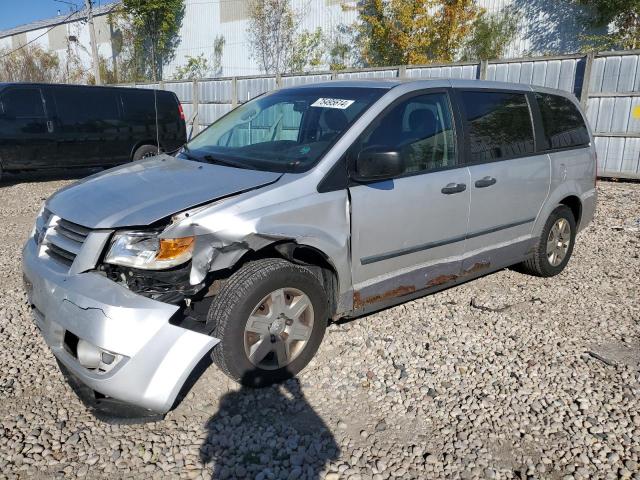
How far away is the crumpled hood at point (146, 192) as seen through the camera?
8.67 ft

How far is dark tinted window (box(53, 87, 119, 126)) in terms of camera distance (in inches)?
372

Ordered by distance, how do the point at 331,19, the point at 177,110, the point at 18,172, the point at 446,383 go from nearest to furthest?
the point at 446,383 < the point at 18,172 < the point at 177,110 < the point at 331,19

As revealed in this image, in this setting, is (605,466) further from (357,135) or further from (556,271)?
Answer: (556,271)

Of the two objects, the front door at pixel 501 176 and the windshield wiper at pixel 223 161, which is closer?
the windshield wiper at pixel 223 161

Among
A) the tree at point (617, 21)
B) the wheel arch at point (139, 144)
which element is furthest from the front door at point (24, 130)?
the tree at point (617, 21)

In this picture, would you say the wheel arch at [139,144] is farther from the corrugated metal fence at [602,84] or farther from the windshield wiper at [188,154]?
the windshield wiper at [188,154]

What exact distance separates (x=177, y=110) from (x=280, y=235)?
30.0 ft

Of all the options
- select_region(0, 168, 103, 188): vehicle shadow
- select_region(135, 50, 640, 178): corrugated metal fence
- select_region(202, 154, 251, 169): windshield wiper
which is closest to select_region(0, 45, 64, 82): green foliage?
select_region(0, 168, 103, 188): vehicle shadow

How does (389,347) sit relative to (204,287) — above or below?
below

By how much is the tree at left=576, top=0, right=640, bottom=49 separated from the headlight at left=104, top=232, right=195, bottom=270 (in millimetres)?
17770

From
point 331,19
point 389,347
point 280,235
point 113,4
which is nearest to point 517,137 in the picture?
point 389,347

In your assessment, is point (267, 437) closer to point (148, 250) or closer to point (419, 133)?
point (148, 250)

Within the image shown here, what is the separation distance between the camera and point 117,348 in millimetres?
2369

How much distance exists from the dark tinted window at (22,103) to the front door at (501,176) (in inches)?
325
